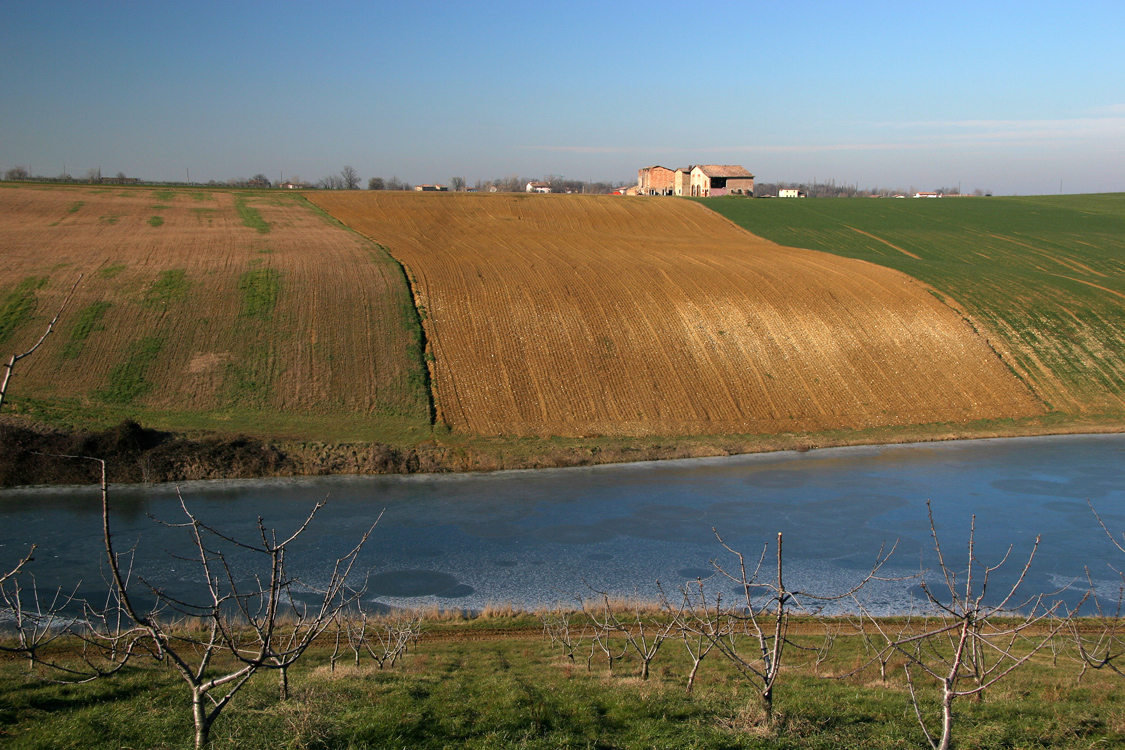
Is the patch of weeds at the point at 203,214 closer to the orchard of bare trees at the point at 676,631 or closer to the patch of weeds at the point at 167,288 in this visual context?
the patch of weeds at the point at 167,288

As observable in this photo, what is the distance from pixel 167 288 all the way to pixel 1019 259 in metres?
59.8

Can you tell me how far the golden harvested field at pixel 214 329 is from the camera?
31703 millimetres

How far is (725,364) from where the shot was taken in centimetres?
3834

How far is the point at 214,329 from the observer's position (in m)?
36.8

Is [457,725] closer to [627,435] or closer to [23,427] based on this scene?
[627,435]

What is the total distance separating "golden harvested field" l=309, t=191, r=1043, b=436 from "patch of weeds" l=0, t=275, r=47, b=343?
714 inches

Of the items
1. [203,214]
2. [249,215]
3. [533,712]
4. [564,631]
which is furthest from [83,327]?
[533,712]

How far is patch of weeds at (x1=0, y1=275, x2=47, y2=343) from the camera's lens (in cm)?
3519

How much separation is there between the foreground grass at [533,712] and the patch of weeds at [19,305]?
2940 centimetres

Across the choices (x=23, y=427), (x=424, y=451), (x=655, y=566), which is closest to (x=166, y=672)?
(x=655, y=566)

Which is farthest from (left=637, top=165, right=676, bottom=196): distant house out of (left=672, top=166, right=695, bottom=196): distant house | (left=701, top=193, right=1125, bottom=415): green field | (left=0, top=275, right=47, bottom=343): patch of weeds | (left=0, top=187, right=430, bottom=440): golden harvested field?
(left=0, top=275, right=47, bottom=343): patch of weeds

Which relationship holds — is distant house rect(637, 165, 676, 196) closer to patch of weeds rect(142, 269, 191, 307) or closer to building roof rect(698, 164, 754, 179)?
building roof rect(698, 164, 754, 179)

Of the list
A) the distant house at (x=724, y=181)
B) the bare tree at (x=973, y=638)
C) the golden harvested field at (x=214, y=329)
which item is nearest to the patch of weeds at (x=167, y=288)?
the golden harvested field at (x=214, y=329)

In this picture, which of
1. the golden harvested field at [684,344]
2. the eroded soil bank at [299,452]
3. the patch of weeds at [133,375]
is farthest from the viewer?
the golden harvested field at [684,344]
